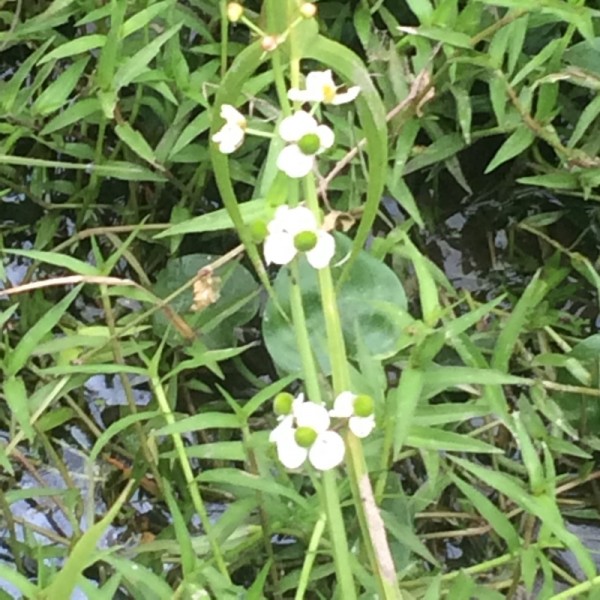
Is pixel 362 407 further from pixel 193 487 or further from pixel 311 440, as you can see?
pixel 193 487

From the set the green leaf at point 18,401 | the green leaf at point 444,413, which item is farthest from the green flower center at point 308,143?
the green leaf at point 18,401

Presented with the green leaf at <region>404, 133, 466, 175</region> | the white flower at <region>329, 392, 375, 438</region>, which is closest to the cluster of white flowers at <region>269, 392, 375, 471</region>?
the white flower at <region>329, 392, 375, 438</region>

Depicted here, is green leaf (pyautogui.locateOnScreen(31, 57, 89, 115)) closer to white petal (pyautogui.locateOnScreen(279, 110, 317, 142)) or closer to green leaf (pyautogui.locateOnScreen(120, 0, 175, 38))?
green leaf (pyautogui.locateOnScreen(120, 0, 175, 38))

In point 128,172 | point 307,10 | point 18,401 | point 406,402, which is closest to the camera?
point 307,10

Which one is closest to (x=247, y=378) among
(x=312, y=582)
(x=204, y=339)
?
(x=204, y=339)

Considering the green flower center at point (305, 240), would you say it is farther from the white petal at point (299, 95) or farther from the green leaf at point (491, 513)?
the green leaf at point (491, 513)

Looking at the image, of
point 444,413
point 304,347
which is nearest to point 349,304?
point 444,413
